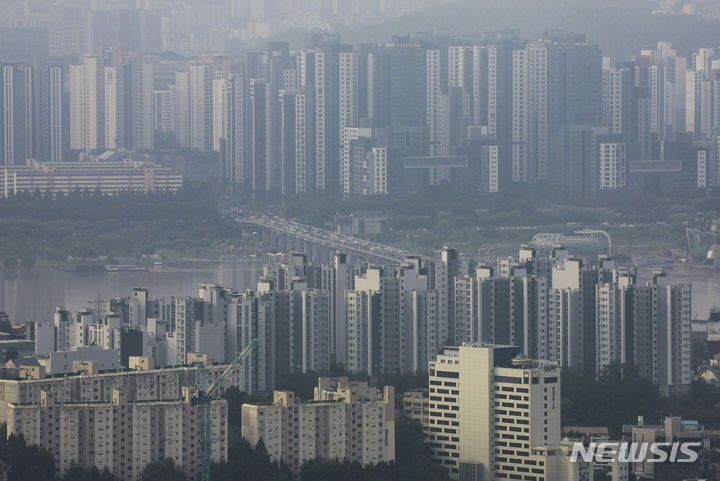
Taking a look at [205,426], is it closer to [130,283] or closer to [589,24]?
[130,283]

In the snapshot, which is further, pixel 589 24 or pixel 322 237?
pixel 589 24

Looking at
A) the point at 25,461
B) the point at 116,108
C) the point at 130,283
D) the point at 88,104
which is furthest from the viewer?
the point at 116,108

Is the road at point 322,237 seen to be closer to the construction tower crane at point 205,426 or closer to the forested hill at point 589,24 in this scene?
the forested hill at point 589,24

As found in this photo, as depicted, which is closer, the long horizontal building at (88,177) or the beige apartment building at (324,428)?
the beige apartment building at (324,428)

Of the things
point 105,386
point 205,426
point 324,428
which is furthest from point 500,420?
point 105,386

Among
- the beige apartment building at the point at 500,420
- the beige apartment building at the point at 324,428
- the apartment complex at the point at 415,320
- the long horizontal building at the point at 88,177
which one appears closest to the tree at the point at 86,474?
the beige apartment building at the point at 324,428

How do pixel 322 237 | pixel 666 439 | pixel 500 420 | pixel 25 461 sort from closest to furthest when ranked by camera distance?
1. pixel 25 461
2. pixel 500 420
3. pixel 666 439
4. pixel 322 237

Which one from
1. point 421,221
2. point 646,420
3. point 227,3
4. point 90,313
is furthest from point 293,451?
point 227,3
